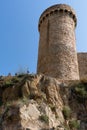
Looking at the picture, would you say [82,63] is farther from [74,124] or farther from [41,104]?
[41,104]

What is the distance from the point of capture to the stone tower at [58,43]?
19.8 metres

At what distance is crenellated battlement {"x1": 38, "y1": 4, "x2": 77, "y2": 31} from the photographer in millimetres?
22406

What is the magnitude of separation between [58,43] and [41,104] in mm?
7161

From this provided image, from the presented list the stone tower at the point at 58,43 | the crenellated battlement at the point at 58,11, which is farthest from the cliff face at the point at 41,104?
the crenellated battlement at the point at 58,11

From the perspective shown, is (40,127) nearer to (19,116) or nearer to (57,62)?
(19,116)

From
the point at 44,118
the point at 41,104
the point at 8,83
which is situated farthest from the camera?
the point at 8,83

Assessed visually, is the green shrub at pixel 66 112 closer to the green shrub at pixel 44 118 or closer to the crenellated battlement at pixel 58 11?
the green shrub at pixel 44 118

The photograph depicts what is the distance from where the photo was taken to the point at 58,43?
20.8m

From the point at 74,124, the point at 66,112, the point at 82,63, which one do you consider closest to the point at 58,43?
the point at 82,63

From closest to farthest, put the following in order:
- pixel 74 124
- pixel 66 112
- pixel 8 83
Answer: pixel 74 124, pixel 66 112, pixel 8 83

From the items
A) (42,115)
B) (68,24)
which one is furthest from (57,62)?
(42,115)

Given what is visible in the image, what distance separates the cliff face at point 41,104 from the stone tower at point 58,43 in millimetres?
2951

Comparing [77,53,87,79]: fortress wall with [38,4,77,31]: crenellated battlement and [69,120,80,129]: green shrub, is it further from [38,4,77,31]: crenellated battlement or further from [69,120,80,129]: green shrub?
[69,120,80,129]: green shrub

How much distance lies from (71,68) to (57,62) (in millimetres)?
952
